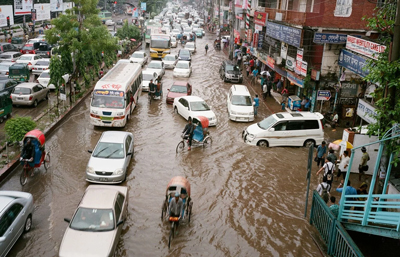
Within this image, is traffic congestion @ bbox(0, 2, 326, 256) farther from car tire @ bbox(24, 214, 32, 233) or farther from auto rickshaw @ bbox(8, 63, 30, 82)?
auto rickshaw @ bbox(8, 63, 30, 82)

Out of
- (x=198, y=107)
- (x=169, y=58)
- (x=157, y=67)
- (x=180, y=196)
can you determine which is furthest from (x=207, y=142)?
(x=169, y=58)

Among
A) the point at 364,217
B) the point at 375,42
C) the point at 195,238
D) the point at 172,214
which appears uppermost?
the point at 375,42

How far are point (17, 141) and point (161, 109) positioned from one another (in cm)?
1062

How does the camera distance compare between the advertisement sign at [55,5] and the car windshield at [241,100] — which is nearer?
the car windshield at [241,100]

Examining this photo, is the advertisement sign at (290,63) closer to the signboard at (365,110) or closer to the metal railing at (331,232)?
the signboard at (365,110)

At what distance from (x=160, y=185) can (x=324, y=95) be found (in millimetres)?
11339

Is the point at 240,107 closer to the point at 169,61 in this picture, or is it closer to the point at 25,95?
the point at 25,95

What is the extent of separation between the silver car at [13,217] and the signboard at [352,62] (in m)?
15.1

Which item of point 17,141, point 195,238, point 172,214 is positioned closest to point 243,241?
point 195,238

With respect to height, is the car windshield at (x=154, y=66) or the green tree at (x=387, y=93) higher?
the green tree at (x=387, y=93)

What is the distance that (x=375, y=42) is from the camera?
1692 centimetres

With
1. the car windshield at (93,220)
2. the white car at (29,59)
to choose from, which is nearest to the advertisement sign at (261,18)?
the white car at (29,59)

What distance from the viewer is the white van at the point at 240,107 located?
75.6 ft

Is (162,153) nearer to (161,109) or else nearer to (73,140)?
(73,140)
